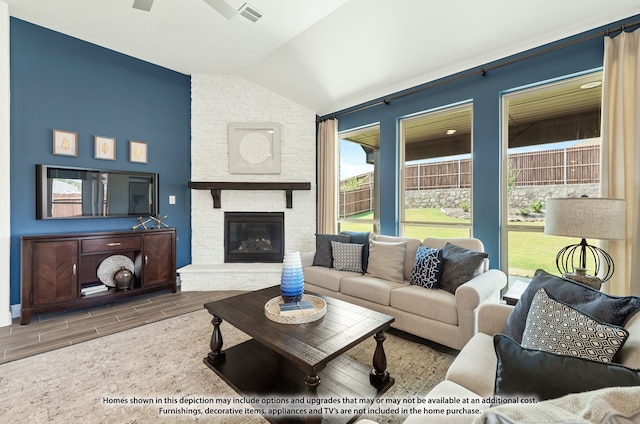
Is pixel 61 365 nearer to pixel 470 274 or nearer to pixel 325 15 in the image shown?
pixel 470 274

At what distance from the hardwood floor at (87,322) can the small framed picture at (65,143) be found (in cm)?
187

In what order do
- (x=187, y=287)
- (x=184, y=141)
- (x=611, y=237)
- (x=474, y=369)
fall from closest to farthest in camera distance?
1. (x=474, y=369)
2. (x=611, y=237)
3. (x=187, y=287)
4. (x=184, y=141)

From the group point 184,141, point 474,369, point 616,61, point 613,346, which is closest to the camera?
point 613,346

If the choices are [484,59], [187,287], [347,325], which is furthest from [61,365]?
[484,59]

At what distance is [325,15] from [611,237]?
304 cm

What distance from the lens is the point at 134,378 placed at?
1.93 metres

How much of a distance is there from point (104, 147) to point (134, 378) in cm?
297

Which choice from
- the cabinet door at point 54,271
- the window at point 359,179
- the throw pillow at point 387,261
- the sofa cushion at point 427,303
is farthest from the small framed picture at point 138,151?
the sofa cushion at point 427,303

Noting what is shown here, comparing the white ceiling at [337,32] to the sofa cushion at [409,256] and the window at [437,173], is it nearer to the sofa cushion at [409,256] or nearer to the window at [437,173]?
the window at [437,173]

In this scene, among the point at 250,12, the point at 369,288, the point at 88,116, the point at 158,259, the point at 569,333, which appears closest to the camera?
the point at 569,333

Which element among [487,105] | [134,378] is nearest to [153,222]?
[134,378]

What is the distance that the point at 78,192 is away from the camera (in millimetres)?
3289

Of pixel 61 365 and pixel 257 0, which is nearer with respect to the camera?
pixel 61 365

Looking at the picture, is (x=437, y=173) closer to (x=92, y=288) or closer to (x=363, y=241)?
(x=363, y=241)
